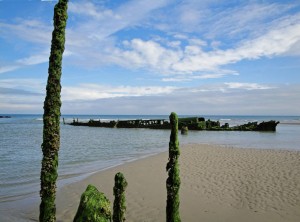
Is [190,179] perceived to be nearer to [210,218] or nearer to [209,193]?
[209,193]

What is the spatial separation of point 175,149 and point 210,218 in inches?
176

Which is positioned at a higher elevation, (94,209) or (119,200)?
(94,209)

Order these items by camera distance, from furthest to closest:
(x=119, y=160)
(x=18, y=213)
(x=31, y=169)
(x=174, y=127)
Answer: (x=119, y=160)
(x=31, y=169)
(x=18, y=213)
(x=174, y=127)

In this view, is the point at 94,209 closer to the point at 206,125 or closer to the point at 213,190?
the point at 213,190

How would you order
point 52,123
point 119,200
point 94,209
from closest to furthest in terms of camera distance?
point 94,209, point 52,123, point 119,200

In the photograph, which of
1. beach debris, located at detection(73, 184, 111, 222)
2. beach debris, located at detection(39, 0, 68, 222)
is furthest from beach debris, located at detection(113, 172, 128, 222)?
beach debris, located at detection(39, 0, 68, 222)

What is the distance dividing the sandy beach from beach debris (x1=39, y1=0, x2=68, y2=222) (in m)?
4.77

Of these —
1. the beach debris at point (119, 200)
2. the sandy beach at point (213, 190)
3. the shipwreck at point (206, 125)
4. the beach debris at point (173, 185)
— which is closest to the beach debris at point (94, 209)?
the beach debris at point (119, 200)

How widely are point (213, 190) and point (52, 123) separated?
30.2 ft

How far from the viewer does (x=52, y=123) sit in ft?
16.8

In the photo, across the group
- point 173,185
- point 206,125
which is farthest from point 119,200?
point 206,125

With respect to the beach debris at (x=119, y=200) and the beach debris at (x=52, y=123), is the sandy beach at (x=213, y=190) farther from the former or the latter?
the beach debris at (x=52, y=123)

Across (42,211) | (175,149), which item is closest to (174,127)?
(175,149)

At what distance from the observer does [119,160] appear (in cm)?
2173
